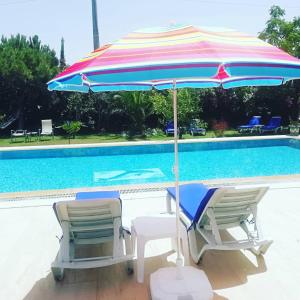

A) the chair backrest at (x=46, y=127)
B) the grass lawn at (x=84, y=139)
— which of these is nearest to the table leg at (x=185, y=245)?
the grass lawn at (x=84, y=139)

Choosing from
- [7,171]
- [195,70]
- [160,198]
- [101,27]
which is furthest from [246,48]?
[101,27]

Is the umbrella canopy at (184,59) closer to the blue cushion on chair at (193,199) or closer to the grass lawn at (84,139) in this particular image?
the blue cushion on chair at (193,199)

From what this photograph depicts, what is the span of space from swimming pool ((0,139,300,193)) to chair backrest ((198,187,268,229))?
5.34 metres

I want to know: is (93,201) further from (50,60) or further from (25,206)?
(50,60)

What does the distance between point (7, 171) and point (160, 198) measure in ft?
23.2

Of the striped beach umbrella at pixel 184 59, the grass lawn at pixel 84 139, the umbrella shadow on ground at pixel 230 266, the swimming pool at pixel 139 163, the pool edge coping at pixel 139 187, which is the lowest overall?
the swimming pool at pixel 139 163

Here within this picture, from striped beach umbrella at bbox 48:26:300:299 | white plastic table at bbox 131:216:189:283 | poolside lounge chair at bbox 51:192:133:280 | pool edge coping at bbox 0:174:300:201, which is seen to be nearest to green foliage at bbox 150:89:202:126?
pool edge coping at bbox 0:174:300:201

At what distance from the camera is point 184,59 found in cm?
196

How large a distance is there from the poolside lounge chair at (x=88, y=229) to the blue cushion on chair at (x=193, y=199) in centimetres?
81

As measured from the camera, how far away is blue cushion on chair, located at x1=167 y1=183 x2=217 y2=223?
11.5 ft

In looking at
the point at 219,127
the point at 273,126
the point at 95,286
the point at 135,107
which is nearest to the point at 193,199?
the point at 95,286

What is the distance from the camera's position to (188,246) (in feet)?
12.4

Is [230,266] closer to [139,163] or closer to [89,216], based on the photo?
[89,216]

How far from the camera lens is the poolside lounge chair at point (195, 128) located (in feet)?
53.6
